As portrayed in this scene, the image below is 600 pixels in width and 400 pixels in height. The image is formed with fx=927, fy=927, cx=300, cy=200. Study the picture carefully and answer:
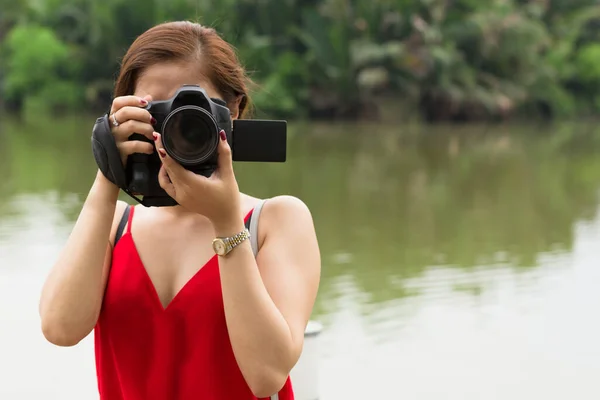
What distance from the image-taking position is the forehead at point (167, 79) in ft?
3.92

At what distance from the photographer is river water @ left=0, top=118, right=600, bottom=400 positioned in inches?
157

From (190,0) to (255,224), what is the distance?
1042 inches

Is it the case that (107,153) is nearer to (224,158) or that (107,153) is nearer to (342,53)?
(224,158)

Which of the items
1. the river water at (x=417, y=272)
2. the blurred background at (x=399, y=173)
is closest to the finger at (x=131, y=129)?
the blurred background at (x=399, y=173)

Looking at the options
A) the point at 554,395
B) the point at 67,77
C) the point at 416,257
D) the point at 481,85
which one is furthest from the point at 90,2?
the point at 554,395

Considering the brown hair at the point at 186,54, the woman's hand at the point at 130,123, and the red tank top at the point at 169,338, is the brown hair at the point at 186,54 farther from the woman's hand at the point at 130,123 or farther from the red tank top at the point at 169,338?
the red tank top at the point at 169,338

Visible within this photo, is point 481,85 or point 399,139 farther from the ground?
point 481,85

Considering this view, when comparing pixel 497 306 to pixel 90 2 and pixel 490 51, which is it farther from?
pixel 90 2

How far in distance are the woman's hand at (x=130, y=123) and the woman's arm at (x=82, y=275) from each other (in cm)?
6

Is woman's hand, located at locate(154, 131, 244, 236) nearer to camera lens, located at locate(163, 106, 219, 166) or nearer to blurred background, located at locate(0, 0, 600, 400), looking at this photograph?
camera lens, located at locate(163, 106, 219, 166)

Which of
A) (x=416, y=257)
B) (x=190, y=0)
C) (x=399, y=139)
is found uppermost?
(x=190, y=0)

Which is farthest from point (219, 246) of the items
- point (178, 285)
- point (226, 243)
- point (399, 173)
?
point (399, 173)

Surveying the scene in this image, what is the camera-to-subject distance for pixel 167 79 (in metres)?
1.20

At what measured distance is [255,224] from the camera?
47.2 inches
